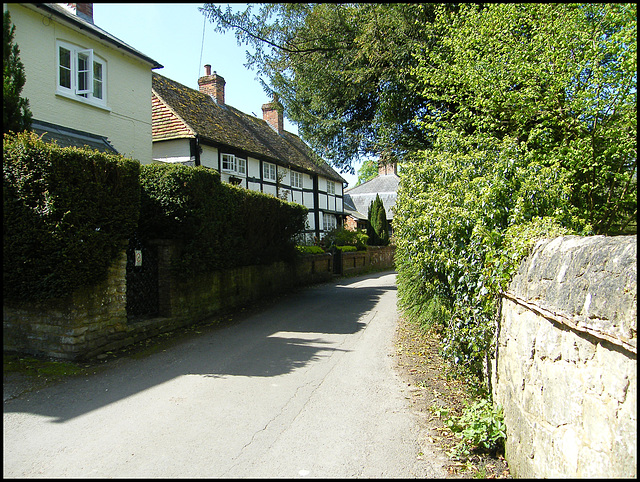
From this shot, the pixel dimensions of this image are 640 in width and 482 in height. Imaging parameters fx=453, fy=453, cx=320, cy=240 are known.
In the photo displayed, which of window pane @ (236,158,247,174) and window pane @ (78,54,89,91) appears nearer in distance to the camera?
window pane @ (78,54,89,91)

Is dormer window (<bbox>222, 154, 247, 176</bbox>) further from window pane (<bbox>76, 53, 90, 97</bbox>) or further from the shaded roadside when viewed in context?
the shaded roadside

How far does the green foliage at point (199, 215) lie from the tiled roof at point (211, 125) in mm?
6383

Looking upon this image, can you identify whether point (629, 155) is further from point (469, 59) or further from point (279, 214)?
point (279, 214)

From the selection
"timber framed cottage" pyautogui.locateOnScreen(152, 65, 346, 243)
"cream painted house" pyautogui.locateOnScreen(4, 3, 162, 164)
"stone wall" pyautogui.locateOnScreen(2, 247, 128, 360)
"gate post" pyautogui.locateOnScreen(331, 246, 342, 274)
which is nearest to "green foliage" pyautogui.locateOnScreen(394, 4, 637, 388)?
"stone wall" pyautogui.locateOnScreen(2, 247, 128, 360)

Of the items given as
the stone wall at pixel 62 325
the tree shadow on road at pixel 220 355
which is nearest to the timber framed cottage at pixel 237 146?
the tree shadow on road at pixel 220 355

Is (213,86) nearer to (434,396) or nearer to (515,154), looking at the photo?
(515,154)

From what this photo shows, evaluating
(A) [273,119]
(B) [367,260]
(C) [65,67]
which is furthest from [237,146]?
(B) [367,260]

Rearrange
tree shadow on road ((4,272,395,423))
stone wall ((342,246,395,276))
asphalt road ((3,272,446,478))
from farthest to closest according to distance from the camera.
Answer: stone wall ((342,246,395,276)) → tree shadow on road ((4,272,395,423)) → asphalt road ((3,272,446,478))

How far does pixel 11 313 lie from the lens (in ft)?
25.1

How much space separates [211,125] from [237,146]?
1.53m

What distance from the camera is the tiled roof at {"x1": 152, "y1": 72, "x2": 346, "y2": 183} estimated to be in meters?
19.3

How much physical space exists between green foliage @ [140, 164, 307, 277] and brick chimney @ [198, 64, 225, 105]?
13.4 metres

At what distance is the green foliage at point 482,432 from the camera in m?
4.45

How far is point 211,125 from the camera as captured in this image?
21156mm
